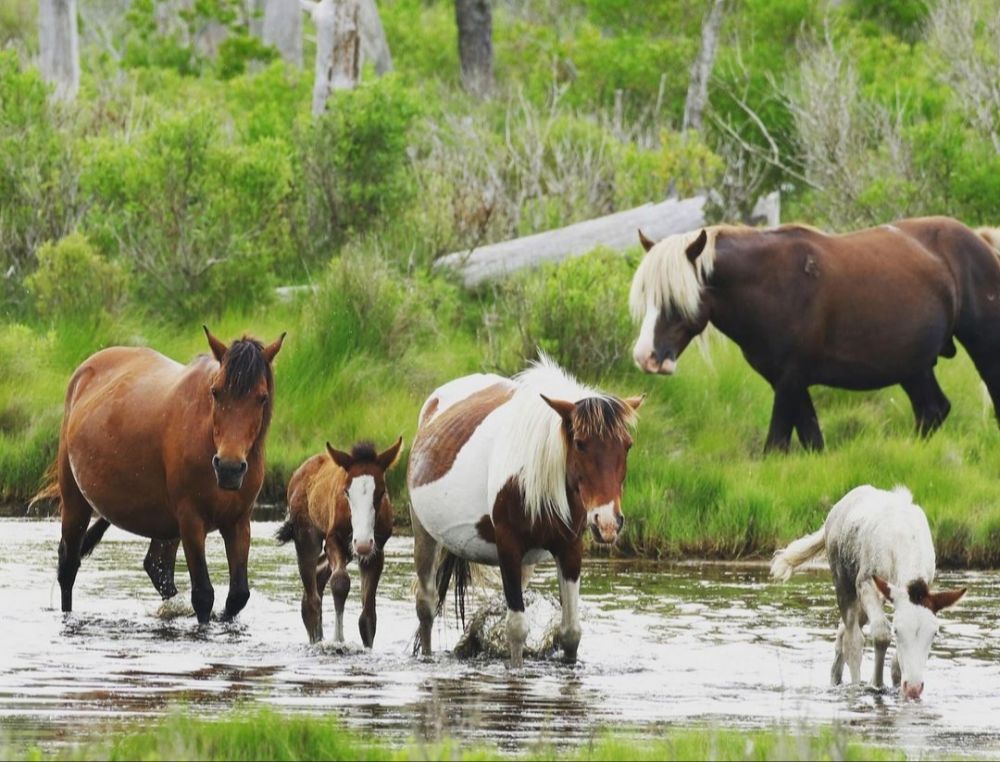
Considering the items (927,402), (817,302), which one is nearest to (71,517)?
(817,302)

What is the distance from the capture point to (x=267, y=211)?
69.9 feet

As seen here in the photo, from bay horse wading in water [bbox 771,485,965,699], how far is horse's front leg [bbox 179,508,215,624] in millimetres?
3230

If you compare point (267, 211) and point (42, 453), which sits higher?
point (267, 211)

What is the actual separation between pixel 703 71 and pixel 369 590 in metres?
21.4

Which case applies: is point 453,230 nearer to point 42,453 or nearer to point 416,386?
point 416,386

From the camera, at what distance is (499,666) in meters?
10.5

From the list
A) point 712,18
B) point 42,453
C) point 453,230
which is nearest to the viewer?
point 42,453

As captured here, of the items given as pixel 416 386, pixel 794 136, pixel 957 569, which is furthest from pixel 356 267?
pixel 794 136

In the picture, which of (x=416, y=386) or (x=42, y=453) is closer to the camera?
(x=42, y=453)

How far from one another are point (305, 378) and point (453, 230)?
5523 mm

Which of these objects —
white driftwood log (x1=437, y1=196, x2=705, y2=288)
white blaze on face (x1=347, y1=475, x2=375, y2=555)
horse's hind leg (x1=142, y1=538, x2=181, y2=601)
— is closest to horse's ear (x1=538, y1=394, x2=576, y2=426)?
white blaze on face (x1=347, y1=475, x2=375, y2=555)

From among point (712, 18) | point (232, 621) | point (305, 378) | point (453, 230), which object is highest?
point (712, 18)

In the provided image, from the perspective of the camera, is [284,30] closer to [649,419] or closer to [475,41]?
[475,41]

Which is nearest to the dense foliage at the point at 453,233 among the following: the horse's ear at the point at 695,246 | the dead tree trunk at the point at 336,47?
the dead tree trunk at the point at 336,47
